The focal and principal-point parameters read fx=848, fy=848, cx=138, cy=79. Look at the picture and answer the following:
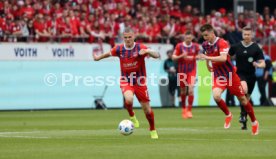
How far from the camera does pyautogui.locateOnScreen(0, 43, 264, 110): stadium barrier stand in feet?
106

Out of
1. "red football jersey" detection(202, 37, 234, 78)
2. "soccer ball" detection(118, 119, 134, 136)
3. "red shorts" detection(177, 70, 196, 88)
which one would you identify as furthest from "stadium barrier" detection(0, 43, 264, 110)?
"soccer ball" detection(118, 119, 134, 136)

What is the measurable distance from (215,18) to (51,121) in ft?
56.3

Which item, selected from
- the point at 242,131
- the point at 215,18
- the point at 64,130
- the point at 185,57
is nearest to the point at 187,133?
the point at 242,131

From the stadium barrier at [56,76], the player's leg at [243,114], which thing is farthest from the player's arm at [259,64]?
the stadium barrier at [56,76]

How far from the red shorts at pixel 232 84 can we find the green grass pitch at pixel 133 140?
0.89m

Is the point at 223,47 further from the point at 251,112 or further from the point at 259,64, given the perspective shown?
the point at 251,112

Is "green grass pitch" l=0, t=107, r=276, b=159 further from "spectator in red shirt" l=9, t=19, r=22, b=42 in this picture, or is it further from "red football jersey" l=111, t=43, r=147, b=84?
"spectator in red shirt" l=9, t=19, r=22, b=42

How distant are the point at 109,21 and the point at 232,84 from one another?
17.4 metres

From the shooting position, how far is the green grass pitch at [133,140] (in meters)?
13.4

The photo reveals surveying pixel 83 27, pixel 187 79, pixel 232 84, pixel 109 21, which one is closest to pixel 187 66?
pixel 187 79

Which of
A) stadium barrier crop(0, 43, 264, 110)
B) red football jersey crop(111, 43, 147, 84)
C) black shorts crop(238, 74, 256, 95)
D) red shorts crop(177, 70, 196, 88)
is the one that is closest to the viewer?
red football jersey crop(111, 43, 147, 84)

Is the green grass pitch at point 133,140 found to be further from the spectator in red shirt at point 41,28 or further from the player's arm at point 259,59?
the spectator in red shirt at point 41,28

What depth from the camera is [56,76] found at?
33.0 meters

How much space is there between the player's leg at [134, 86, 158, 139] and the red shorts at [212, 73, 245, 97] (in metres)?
2.50
